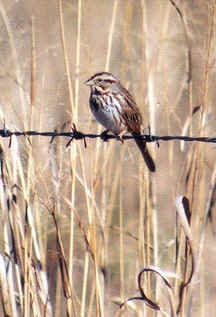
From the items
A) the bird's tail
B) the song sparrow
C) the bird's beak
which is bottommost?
the bird's tail

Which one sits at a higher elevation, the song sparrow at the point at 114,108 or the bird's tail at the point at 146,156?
the song sparrow at the point at 114,108

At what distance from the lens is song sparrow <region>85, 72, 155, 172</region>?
3871mm

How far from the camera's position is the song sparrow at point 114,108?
3.87 meters

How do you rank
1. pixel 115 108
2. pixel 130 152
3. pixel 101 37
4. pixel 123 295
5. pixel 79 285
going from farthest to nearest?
pixel 79 285 → pixel 101 37 → pixel 115 108 → pixel 130 152 → pixel 123 295

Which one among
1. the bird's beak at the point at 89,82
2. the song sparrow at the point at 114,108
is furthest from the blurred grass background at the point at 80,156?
the song sparrow at the point at 114,108

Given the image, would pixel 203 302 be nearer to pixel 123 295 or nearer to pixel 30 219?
pixel 123 295

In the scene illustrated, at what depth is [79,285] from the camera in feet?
15.3

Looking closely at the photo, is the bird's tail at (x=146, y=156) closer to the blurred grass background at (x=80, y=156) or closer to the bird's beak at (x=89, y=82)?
the blurred grass background at (x=80, y=156)

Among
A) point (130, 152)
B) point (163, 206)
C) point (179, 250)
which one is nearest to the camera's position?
point (179, 250)

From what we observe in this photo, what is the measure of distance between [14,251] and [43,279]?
0.62 feet

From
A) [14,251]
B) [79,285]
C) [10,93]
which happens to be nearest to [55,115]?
[10,93]

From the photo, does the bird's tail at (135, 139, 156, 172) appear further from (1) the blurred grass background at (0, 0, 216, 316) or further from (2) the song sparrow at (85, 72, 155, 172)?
(2) the song sparrow at (85, 72, 155, 172)

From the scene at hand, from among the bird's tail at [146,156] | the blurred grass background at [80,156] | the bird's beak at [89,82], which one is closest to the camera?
the blurred grass background at [80,156]

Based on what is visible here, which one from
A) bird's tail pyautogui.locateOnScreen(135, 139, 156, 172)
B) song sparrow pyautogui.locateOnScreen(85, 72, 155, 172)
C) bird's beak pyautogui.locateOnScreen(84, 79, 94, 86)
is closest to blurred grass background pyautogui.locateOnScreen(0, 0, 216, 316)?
bird's tail pyautogui.locateOnScreen(135, 139, 156, 172)
